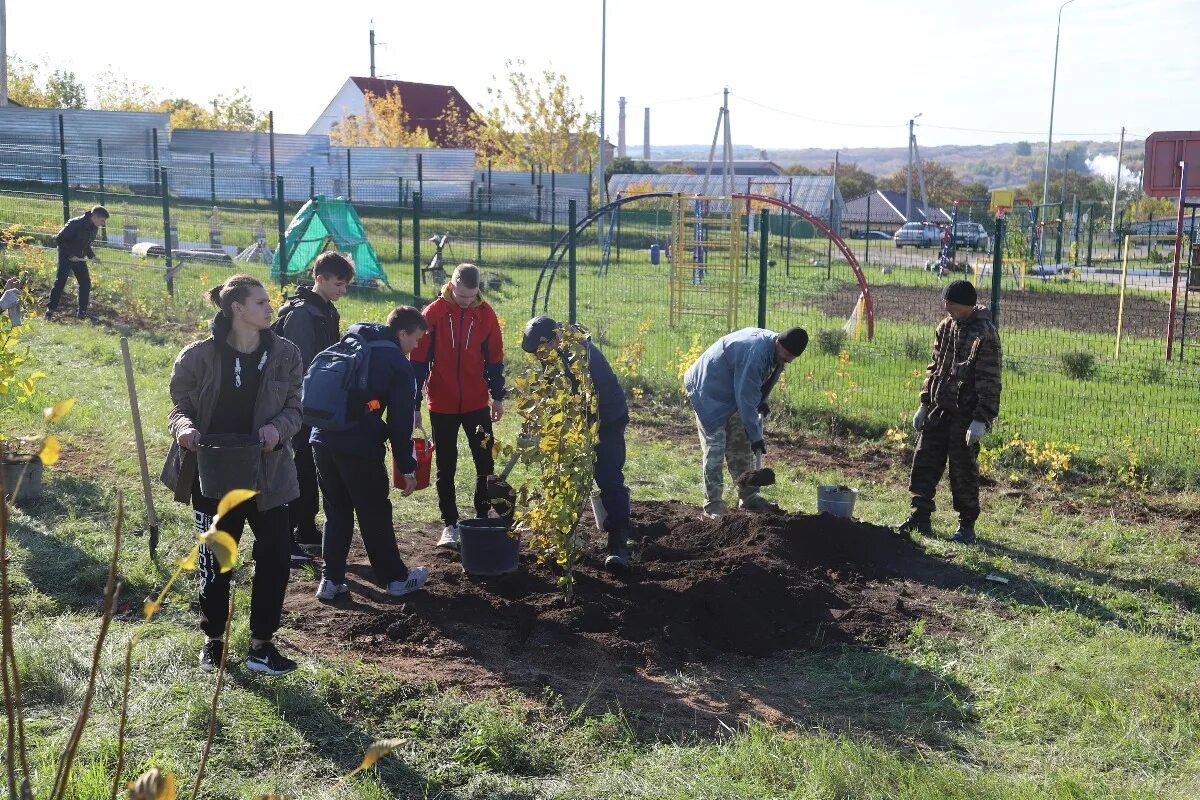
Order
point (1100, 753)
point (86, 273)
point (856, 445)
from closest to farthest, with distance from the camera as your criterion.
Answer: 1. point (1100, 753)
2. point (856, 445)
3. point (86, 273)

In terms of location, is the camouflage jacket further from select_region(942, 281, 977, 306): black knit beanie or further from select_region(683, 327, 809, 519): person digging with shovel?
select_region(683, 327, 809, 519): person digging with shovel

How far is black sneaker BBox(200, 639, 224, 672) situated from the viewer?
16.3 feet

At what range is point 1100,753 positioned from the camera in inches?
178

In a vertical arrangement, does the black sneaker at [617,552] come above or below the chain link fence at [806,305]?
below

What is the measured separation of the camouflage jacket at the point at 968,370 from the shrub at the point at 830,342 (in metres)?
6.06

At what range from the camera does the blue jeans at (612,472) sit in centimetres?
662

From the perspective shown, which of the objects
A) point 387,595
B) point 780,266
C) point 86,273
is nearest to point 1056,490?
point 387,595

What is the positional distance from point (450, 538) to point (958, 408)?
3.41 meters

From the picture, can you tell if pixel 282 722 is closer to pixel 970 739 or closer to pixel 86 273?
pixel 970 739

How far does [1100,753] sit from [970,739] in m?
0.48

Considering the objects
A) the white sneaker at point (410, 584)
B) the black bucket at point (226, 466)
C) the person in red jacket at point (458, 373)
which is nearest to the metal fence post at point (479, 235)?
the person in red jacket at point (458, 373)

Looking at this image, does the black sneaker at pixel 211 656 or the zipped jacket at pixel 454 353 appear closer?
the black sneaker at pixel 211 656

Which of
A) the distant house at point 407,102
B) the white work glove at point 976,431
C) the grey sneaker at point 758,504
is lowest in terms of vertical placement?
the grey sneaker at point 758,504

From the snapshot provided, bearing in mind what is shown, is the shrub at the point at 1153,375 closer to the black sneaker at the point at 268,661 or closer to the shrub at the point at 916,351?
the shrub at the point at 916,351
